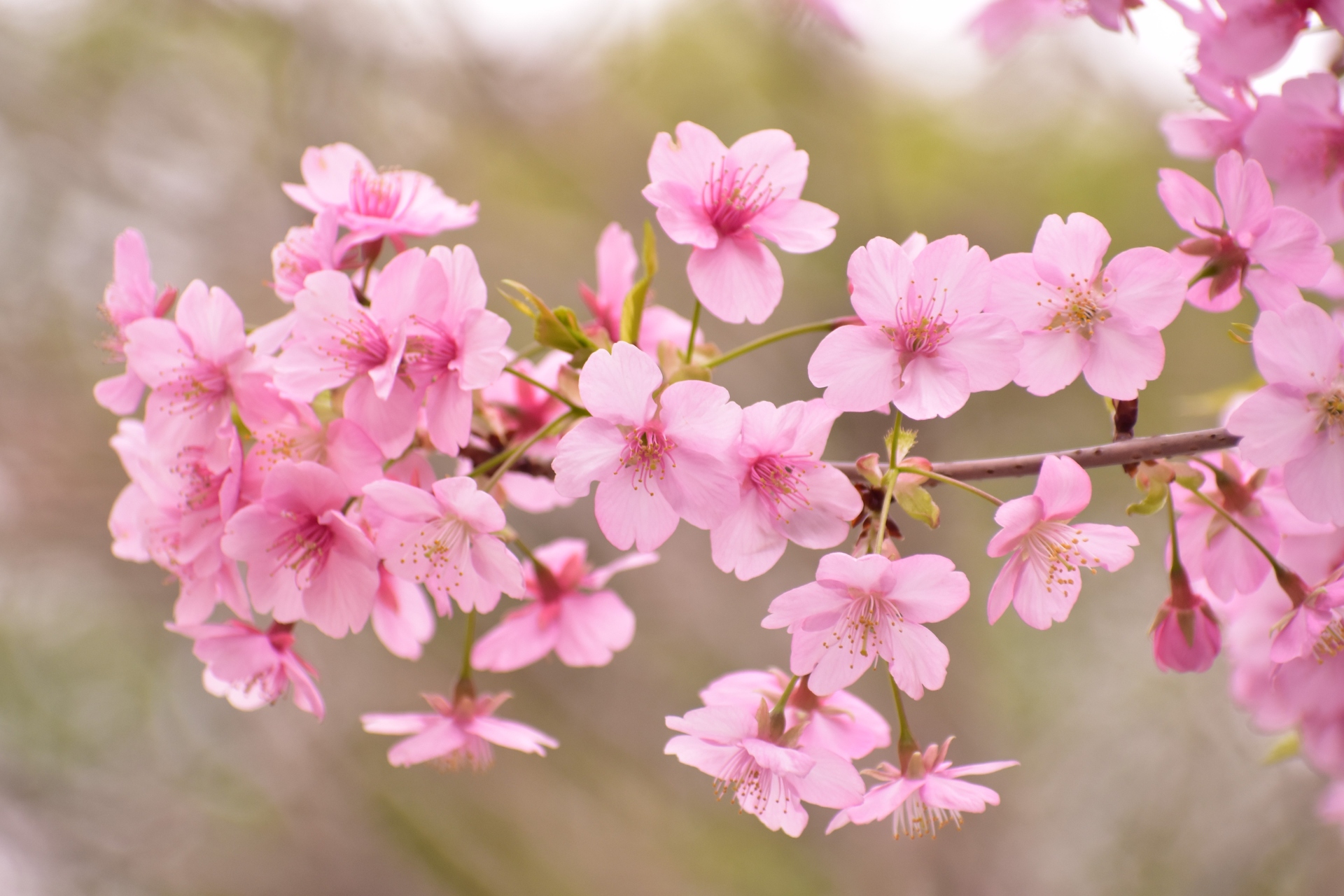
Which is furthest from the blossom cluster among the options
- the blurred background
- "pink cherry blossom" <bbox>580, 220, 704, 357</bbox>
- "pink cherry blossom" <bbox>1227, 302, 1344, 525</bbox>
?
the blurred background

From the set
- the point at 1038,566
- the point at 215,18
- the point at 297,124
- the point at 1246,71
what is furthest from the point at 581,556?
the point at 215,18

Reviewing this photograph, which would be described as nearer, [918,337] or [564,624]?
[918,337]

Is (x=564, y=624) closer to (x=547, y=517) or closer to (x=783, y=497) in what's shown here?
(x=783, y=497)

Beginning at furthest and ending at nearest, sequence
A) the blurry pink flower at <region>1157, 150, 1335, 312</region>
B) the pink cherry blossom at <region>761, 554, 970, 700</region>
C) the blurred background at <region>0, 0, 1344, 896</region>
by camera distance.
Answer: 1. the blurred background at <region>0, 0, 1344, 896</region>
2. the blurry pink flower at <region>1157, 150, 1335, 312</region>
3. the pink cherry blossom at <region>761, 554, 970, 700</region>

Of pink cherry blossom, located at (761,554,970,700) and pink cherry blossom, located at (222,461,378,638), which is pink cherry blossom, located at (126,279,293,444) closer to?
pink cherry blossom, located at (222,461,378,638)

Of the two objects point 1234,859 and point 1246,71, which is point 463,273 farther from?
point 1234,859

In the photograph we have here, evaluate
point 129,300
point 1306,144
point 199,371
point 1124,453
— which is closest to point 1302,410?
point 1124,453

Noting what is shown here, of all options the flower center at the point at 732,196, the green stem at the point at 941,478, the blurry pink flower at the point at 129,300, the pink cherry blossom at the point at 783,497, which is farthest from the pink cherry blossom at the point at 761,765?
the blurry pink flower at the point at 129,300
